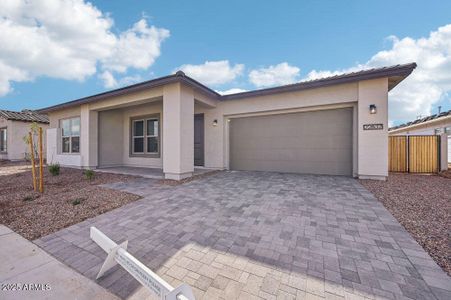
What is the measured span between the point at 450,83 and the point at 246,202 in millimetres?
22688

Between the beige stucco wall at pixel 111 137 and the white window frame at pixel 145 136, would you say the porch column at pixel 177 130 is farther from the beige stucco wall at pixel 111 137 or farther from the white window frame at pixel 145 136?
the beige stucco wall at pixel 111 137

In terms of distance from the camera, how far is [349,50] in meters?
8.00

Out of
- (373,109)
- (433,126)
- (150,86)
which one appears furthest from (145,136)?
(433,126)

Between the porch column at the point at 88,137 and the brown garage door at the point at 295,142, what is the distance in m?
6.45

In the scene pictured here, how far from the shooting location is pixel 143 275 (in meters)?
1.40

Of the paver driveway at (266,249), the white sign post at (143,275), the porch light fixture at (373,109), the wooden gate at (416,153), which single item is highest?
the porch light fixture at (373,109)

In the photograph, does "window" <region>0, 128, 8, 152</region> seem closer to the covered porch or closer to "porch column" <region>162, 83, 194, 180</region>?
the covered porch

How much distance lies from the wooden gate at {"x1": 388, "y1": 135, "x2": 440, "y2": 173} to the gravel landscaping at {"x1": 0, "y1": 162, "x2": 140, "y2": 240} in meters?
10.1

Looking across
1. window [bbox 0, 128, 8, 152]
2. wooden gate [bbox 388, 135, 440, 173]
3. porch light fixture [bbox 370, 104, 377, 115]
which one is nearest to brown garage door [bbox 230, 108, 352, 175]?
porch light fixture [bbox 370, 104, 377, 115]

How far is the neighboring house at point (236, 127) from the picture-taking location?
6.09m

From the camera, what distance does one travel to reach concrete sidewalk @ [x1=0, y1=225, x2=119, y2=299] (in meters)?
1.62

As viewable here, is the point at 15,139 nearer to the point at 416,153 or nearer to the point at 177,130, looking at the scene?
the point at 177,130

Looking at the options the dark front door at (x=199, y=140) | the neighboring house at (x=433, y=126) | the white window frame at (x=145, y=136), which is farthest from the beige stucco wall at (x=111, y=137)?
the neighboring house at (x=433, y=126)

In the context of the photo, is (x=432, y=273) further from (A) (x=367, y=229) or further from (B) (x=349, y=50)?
Answer: (B) (x=349, y=50)
